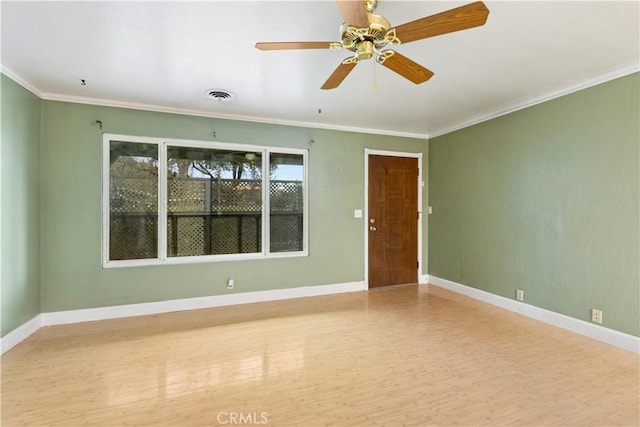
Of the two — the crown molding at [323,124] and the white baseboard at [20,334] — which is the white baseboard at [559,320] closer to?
the crown molding at [323,124]

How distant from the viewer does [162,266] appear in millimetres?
3654

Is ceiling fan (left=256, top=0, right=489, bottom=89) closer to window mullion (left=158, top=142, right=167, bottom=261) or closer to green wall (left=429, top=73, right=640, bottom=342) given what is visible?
green wall (left=429, top=73, right=640, bottom=342)

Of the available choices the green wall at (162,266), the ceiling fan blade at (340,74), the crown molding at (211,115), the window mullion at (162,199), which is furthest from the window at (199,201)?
the ceiling fan blade at (340,74)

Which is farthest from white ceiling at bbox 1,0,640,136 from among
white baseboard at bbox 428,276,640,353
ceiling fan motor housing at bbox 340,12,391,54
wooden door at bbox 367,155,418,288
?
white baseboard at bbox 428,276,640,353

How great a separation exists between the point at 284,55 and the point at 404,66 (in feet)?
3.22

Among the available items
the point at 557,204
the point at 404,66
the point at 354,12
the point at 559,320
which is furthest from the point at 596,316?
the point at 354,12

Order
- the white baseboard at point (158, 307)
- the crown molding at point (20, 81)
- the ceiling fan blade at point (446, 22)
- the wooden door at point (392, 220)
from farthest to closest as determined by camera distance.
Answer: the wooden door at point (392, 220), the white baseboard at point (158, 307), the crown molding at point (20, 81), the ceiling fan blade at point (446, 22)

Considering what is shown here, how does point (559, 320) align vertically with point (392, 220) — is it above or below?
below

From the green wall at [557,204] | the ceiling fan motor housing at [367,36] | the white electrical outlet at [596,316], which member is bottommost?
the white electrical outlet at [596,316]

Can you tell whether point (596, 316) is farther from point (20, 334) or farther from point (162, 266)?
point (20, 334)

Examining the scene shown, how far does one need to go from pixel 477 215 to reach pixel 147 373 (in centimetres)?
410

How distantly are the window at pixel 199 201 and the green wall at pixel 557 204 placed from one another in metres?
2.39

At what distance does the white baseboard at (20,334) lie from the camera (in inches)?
104

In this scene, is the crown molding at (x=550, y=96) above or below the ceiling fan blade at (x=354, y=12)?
above
